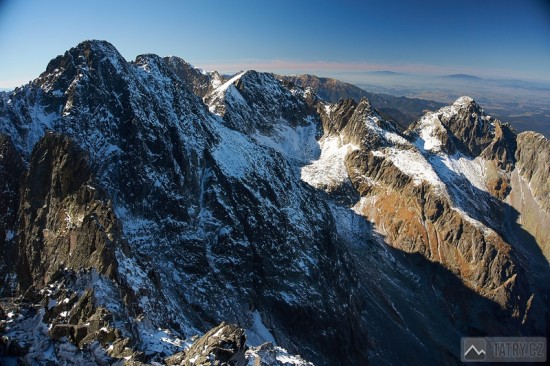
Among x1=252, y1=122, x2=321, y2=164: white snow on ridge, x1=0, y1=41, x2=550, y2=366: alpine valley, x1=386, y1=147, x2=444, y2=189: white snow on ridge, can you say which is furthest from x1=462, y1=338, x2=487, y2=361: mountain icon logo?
x1=252, y1=122, x2=321, y2=164: white snow on ridge

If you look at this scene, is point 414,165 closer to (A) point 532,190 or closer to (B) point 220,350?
(A) point 532,190

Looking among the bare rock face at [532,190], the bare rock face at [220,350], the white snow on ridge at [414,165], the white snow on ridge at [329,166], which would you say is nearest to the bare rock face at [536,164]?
the bare rock face at [532,190]

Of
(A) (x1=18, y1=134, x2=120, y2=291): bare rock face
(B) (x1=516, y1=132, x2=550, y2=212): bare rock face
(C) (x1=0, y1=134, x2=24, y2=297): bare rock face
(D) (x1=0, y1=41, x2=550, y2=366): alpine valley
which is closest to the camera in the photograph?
(D) (x1=0, y1=41, x2=550, y2=366): alpine valley

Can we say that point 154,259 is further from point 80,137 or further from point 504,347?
point 504,347

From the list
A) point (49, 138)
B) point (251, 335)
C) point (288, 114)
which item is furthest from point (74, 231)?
point (288, 114)

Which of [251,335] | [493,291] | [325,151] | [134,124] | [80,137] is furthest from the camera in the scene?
[325,151]
